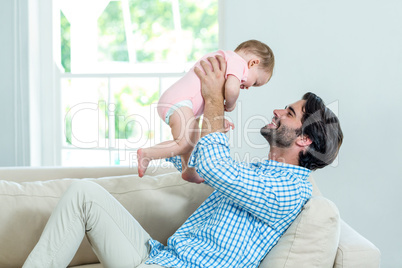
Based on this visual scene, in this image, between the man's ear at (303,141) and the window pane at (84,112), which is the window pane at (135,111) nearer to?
the window pane at (84,112)

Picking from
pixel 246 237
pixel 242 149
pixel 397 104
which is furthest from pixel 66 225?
pixel 397 104

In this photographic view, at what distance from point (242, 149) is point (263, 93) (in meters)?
0.41

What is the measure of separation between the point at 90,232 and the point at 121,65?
2.09 metres

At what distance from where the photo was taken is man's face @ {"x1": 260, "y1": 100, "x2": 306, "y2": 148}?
1859 millimetres

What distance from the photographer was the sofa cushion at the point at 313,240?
162 cm

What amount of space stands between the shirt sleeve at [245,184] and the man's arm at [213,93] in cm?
9

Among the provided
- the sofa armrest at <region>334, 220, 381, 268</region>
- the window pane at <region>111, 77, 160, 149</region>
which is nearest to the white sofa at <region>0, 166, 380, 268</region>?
the sofa armrest at <region>334, 220, 381, 268</region>

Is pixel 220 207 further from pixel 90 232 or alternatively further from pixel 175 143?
pixel 90 232

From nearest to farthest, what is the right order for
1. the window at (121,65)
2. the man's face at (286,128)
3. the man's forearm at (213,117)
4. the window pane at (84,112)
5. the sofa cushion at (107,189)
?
the man's forearm at (213,117) < the man's face at (286,128) < the sofa cushion at (107,189) < the window at (121,65) < the window pane at (84,112)

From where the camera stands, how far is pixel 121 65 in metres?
3.62

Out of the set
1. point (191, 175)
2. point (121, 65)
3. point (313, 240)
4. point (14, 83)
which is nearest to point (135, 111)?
point (121, 65)

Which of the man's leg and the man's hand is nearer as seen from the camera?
the man's leg

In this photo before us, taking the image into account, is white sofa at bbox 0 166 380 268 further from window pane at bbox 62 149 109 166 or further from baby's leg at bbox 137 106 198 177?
window pane at bbox 62 149 109 166

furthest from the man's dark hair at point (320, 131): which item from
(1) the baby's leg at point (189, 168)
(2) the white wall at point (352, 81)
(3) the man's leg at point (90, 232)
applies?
(2) the white wall at point (352, 81)
